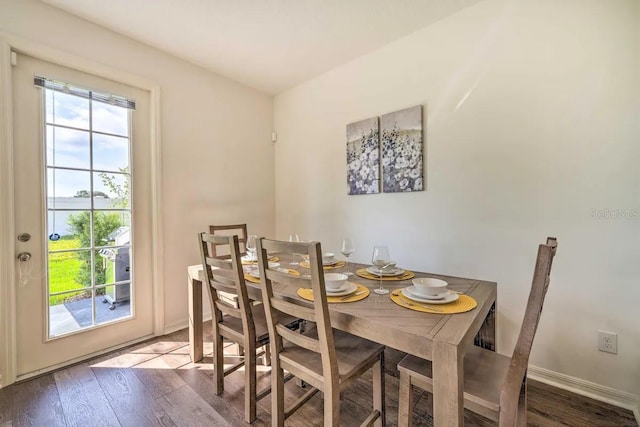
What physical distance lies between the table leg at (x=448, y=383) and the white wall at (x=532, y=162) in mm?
1306

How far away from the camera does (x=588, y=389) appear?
165 centimetres

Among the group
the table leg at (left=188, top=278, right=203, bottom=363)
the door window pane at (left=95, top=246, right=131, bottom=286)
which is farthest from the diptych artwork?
the door window pane at (left=95, top=246, right=131, bottom=286)

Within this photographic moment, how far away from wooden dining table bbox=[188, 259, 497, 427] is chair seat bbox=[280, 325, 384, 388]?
201mm

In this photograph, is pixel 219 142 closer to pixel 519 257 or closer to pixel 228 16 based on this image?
pixel 228 16

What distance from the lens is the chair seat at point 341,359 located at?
121cm

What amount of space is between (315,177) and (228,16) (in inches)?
64.2

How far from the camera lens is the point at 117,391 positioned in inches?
68.3

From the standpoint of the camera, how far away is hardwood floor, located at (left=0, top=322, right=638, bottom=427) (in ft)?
4.88

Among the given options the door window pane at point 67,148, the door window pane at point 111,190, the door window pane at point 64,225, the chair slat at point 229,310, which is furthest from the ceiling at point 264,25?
the chair slat at point 229,310

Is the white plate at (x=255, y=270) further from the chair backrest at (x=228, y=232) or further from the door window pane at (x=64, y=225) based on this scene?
the door window pane at (x=64, y=225)

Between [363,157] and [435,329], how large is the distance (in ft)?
6.17

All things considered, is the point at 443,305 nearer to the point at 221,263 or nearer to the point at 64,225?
the point at 221,263

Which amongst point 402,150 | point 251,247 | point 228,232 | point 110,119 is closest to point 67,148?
point 110,119

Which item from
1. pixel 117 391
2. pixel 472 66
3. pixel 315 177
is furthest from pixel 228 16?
pixel 117 391
